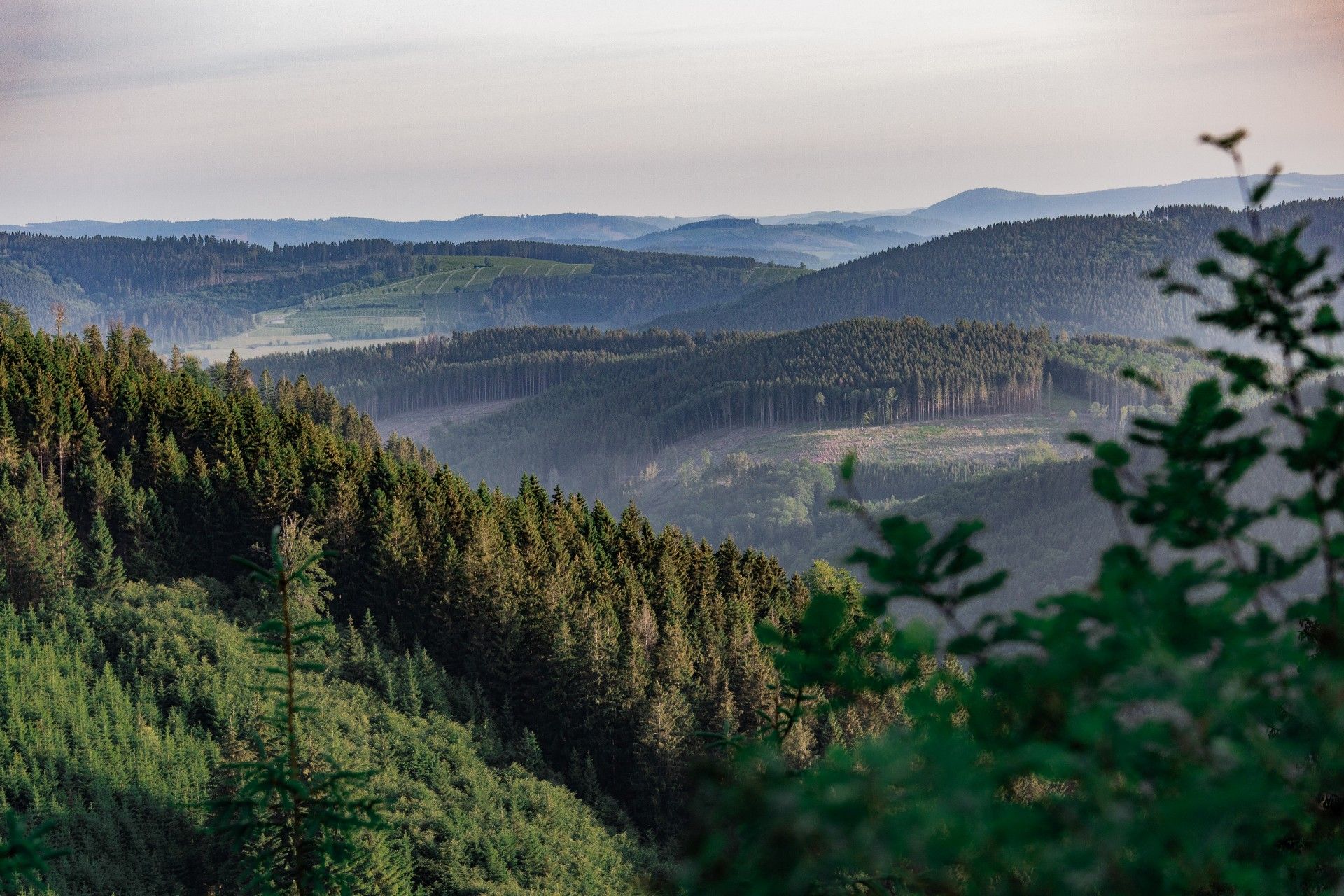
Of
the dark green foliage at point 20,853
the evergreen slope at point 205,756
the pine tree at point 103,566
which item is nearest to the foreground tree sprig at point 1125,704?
the dark green foliage at point 20,853

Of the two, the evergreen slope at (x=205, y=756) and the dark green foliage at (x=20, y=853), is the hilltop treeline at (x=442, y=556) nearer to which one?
the evergreen slope at (x=205, y=756)

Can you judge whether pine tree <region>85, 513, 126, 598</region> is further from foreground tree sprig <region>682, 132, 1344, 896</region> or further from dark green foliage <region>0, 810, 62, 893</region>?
foreground tree sprig <region>682, 132, 1344, 896</region>

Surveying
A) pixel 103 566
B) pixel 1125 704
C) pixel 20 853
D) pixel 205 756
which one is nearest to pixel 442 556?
pixel 103 566

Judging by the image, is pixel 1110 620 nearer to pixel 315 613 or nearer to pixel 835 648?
pixel 835 648

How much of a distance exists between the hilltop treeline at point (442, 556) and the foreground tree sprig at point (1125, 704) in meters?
50.6

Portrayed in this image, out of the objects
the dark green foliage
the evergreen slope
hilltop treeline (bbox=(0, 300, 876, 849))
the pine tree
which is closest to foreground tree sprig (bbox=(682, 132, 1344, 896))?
the dark green foliage

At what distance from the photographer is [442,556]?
225ft

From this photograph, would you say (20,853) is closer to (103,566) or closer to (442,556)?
(103,566)

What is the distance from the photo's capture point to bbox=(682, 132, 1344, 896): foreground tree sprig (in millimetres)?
4539

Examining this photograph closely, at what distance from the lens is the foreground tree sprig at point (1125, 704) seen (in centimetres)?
454

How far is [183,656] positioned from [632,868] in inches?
879

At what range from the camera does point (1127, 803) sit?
4730 millimetres

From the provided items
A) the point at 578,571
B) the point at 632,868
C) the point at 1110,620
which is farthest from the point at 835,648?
the point at 578,571

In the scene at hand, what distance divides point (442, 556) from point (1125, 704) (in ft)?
217
